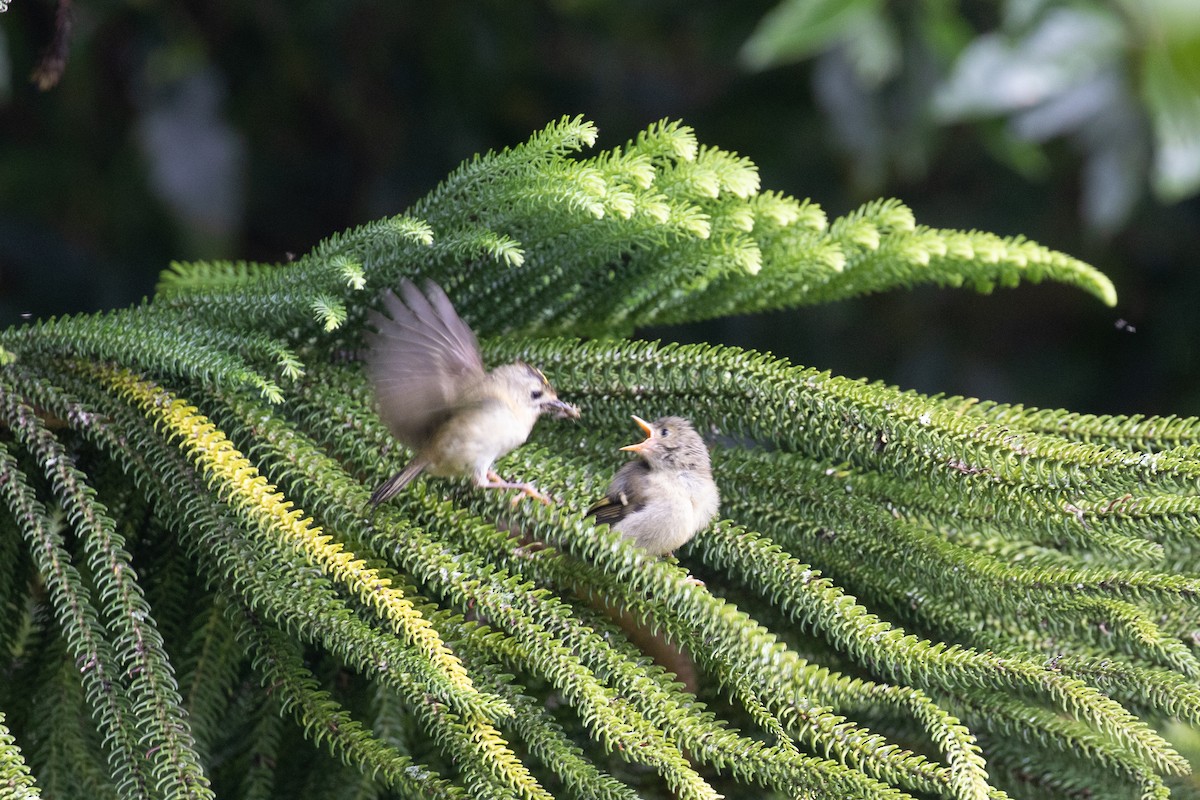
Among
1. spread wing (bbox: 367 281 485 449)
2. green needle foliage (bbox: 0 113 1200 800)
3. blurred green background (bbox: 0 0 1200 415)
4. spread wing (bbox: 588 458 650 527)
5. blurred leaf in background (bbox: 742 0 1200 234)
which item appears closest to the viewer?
green needle foliage (bbox: 0 113 1200 800)

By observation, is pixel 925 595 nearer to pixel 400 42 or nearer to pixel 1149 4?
pixel 1149 4

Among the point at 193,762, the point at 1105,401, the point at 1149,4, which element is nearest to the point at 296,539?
the point at 193,762

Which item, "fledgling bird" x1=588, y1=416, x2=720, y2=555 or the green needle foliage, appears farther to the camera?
"fledgling bird" x1=588, y1=416, x2=720, y2=555

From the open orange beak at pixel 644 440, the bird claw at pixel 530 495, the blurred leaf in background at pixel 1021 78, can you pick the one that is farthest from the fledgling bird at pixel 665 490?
the blurred leaf in background at pixel 1021 78

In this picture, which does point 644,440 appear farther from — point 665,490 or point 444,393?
point 444,393

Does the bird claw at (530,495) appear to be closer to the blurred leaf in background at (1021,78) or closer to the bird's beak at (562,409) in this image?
the bird's beak at (562,409)

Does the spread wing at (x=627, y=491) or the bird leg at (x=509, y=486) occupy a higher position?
the spread wing at (x=627, y=491)

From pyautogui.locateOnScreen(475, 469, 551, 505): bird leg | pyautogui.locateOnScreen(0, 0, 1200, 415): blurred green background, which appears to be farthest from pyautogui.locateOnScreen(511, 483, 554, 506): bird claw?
pyautogui.locateOnScreen(0, 0, 1200, 415): blurred green background

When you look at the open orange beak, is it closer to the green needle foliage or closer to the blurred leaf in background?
the green needle foliage
